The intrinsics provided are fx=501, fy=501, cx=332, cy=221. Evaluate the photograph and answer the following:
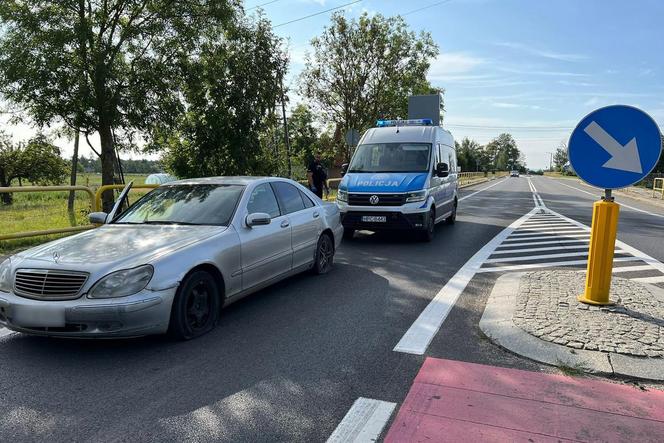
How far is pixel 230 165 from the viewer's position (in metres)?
14.3

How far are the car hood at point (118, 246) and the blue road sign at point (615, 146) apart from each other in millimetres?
3656

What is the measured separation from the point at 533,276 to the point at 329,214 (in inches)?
114

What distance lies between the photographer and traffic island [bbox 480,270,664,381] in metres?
3.84

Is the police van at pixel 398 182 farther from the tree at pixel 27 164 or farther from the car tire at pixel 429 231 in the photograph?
the tree at pixel 27 164

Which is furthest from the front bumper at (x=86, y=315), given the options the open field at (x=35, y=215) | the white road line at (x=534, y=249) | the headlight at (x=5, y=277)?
the white road line at (x=534, y=249)

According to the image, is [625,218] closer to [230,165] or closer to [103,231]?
[230,165]

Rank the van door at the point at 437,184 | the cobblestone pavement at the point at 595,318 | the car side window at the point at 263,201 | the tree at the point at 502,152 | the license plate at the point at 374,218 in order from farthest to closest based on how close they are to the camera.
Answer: the tree at the point at 502,152, the van door at the point at 437,184, the license plate at the point at 374,218, the car side window at the point at 263,201, the cobblestone pavement at the point at 595,318

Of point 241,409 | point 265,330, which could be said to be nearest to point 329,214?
point 265,330

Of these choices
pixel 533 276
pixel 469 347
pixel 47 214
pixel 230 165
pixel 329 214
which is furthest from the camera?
pixel 230 165

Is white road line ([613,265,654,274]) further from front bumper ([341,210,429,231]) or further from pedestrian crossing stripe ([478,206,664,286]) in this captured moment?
front bumper ([341,210,429,231])

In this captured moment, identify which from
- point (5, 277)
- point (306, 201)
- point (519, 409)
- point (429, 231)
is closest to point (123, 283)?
point (5, 277)

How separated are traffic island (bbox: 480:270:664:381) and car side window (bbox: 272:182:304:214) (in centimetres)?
263

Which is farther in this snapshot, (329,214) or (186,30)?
(186,30)

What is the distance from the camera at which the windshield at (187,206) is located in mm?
5309
